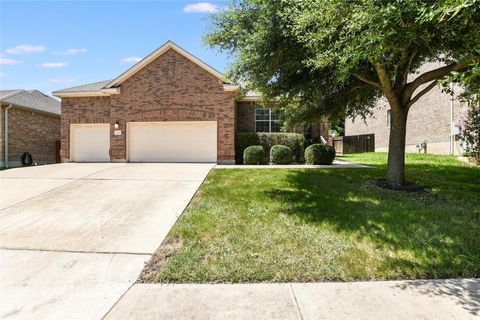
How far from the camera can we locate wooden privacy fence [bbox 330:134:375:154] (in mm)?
25234

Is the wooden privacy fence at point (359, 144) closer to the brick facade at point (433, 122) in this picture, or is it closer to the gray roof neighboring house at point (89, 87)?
the brick facade at point (433, 122)

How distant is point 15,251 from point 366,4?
24.6ft

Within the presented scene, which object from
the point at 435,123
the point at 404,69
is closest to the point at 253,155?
the point at 404,69

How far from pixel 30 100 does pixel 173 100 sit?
11512 mm

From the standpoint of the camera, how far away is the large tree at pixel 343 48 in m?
5.56

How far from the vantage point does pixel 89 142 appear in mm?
17250

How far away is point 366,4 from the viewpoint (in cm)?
562

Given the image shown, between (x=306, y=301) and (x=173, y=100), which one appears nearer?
(x=306, y=301)

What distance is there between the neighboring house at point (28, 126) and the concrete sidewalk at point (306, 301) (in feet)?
61.0

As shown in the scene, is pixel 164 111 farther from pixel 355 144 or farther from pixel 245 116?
pixel 355 144

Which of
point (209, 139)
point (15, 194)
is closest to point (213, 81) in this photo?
point (209, 139)

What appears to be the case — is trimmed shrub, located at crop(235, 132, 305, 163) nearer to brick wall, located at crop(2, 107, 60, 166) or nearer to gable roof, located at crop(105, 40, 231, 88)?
gable roof, located at crop(105, 40, 231, 88)

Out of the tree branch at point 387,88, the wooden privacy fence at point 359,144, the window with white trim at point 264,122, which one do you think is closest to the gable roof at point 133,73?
the window with white trim at point 264,122

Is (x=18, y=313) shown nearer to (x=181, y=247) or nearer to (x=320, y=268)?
(x=181, y=247)
